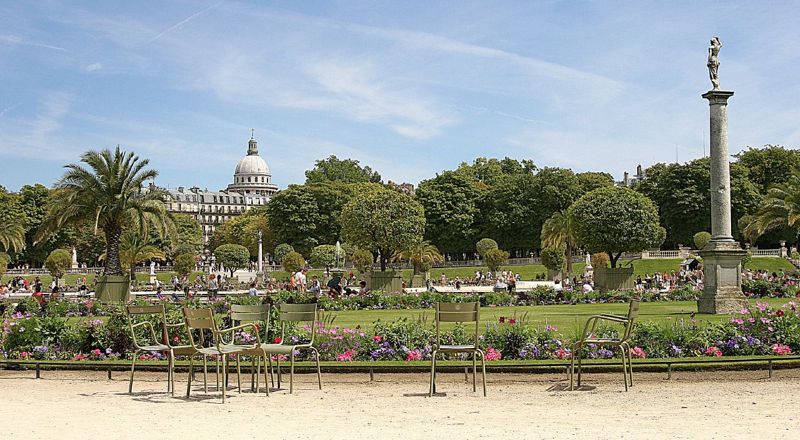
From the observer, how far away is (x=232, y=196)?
7121 inches

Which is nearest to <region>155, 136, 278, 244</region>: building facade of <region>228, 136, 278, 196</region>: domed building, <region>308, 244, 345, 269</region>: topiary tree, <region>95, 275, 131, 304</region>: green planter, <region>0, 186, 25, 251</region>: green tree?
<region>228, 136, 278, 196</region>: domed building

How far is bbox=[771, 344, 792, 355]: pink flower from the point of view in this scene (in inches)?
524

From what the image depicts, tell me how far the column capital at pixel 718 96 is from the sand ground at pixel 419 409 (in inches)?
473

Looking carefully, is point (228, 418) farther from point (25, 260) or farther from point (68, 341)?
point (25, 260)

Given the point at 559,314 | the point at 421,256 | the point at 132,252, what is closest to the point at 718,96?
the point at 559,314

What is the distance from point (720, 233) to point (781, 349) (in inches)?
394

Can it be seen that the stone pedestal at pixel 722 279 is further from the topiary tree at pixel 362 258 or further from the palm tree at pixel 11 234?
the palm tree at pixel 11 234

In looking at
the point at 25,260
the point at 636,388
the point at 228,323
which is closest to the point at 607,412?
the point at 636,388

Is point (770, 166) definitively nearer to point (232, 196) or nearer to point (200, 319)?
point (200, 319)

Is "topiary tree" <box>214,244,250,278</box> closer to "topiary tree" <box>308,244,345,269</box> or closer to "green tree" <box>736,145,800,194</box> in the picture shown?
"topiary tree" <box>308,244,345,269</box>

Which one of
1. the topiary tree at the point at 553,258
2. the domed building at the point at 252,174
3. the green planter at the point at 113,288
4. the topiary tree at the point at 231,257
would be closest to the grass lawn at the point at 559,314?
the green planter at the point at 113,288

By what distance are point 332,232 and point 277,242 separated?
5.94 meters

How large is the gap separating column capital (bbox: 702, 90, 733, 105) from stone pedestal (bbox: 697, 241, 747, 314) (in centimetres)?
348

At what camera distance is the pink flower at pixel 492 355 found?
13.0 meters
